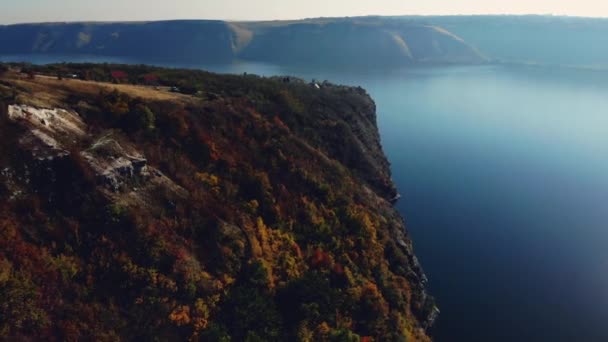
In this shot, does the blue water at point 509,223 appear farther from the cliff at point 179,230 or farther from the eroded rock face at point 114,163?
the eroded rock face at point 114,163

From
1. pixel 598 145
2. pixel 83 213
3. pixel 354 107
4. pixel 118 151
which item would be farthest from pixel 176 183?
pixel 598 145

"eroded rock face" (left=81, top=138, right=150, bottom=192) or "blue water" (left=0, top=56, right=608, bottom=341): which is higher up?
"eroded rock face" (left=81, top=138, right=150, bottom=192)

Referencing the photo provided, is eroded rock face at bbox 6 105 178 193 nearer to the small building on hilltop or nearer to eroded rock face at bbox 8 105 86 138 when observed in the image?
eroded rock face at bbox 8 105 86 138

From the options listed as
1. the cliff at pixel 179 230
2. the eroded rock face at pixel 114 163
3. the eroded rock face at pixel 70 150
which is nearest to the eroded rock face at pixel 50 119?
the eroded rock face at pixel 70 150

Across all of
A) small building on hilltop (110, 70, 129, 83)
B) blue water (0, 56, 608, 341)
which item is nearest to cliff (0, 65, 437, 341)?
small building on hilltop (110, 70, 129, 83)

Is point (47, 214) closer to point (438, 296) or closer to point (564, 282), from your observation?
point (438, 296)

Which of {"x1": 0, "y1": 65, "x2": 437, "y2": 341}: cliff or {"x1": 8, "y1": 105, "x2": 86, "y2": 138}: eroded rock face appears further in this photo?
{"x1": 8, "y1": 105, "x2": 86, "y2": 138}: eroded rock face

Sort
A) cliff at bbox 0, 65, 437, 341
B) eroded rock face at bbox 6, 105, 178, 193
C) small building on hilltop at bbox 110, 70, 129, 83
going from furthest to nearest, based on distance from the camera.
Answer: small building on hilltop at bbox 110, 70, 129, 83 → eroded rock face at bbox 6, 105, 178, 193 → cliff at bbox 0, 65, 437, 341
